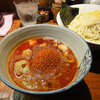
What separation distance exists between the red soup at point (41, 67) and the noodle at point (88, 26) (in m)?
0.51

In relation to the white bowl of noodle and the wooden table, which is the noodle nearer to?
the white bowl of noodle

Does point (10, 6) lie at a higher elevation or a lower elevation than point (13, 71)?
higher

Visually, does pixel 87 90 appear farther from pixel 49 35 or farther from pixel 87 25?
pixel 87 25

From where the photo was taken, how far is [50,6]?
6.54 feet

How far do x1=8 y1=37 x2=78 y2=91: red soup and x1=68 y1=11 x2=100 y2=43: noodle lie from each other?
1.68 feet

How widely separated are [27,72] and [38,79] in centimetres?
12

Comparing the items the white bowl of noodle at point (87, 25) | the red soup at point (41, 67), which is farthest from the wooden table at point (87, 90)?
the white bowl of noodle at point (87, 25)

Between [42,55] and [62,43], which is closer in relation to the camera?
[42,55]

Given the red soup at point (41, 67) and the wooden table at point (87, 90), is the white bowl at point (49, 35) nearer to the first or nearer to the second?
the red soup at point (41, 67)

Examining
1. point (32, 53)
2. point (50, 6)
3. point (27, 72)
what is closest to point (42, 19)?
point (50, 6)

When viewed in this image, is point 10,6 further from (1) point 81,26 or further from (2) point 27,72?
(2) point 27,72

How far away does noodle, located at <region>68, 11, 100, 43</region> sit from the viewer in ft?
4.91

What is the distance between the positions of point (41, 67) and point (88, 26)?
973mm

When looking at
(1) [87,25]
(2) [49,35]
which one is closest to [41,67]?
(2) [49,35]
